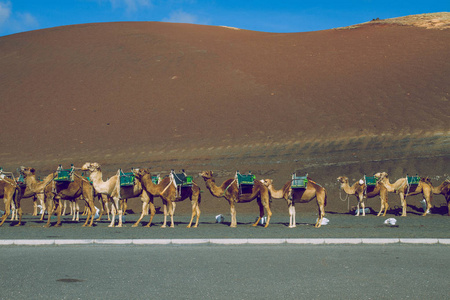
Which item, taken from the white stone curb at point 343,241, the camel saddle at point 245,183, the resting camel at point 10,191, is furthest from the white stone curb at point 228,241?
the resting camel at point 10,191

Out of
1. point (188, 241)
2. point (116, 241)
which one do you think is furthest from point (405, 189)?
point (116, 241)

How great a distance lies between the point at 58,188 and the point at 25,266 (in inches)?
387

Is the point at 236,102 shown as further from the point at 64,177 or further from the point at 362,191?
the point at 64,177

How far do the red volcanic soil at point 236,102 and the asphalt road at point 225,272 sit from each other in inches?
691

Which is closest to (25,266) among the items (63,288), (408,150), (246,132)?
(63,288)

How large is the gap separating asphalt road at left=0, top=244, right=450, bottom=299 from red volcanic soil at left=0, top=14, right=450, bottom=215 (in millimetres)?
17554

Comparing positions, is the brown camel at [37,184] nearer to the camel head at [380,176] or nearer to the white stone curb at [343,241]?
the white stone curb at [343,241]

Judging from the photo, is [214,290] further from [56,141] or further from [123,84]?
[123,84]

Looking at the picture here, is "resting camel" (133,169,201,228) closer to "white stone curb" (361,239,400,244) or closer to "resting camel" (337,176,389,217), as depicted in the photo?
"white stone curb" (361,239,400,244)

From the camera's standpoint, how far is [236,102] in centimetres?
5247

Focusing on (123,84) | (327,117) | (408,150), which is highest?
(123,84)

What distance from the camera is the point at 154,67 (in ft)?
206

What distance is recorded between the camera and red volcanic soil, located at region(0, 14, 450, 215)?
38.3 m

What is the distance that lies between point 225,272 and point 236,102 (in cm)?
4350
